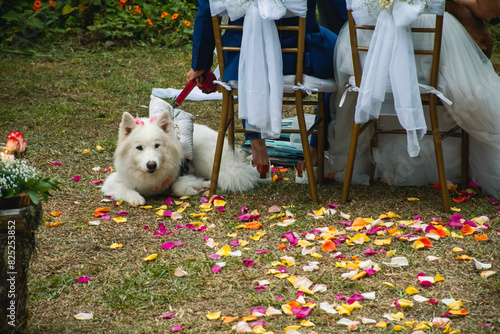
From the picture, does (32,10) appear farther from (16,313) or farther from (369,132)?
(16,313)

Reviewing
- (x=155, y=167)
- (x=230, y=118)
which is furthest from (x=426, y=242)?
(x=155, y=167)

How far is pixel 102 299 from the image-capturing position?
254 cm

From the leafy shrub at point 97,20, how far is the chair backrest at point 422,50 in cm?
563

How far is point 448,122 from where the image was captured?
3.81m

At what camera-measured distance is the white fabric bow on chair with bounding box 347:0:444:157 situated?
3154 mm

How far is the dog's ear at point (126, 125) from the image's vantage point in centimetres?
377

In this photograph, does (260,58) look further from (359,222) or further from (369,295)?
(369,295)

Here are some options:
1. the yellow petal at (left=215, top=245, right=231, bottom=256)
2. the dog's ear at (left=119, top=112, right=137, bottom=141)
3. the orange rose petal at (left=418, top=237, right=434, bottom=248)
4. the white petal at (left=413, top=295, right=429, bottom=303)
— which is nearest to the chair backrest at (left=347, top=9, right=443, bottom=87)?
the orange rose petal at (left=418, top=237, right=434, bottom=248)

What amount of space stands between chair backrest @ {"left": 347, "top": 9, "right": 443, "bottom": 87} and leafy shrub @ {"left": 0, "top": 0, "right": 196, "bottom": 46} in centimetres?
563

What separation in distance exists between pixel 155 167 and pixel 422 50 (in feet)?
5.82

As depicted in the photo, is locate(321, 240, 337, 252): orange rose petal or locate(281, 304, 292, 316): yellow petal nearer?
locate(281, 304, 292, 316): yellow petal

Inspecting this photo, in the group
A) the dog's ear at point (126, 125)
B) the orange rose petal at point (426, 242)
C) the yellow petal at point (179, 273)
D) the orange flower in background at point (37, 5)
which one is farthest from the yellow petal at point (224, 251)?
the orange flower in background at point (37, 5)

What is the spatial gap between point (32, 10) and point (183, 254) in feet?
23.1

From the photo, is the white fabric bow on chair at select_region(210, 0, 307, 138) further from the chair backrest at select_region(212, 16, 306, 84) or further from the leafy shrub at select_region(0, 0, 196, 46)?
the leafy shrub at select_region(0, 0, 196, 46)
